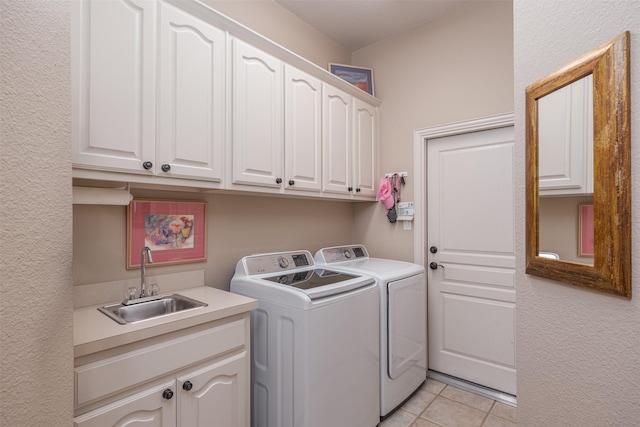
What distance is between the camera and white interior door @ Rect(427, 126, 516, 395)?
8.00 feet

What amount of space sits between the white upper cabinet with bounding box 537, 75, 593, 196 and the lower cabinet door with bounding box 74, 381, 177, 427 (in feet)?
5.36

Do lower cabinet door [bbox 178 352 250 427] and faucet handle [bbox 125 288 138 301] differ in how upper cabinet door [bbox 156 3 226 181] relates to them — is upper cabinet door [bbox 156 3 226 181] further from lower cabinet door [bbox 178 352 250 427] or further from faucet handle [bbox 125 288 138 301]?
lower cabinet door [bbox 178 352 250 427]

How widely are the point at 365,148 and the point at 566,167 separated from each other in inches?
76.1

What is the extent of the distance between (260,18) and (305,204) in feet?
4.79

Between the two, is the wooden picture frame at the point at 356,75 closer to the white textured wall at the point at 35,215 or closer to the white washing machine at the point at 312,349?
the white washing machine at the point at 312,349

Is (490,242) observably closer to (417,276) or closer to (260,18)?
(417,276)

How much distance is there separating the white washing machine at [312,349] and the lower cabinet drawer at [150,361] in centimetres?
25

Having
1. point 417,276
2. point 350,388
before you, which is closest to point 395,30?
point 417,276

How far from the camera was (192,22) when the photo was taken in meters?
1.66

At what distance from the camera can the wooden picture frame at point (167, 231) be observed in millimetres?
1771

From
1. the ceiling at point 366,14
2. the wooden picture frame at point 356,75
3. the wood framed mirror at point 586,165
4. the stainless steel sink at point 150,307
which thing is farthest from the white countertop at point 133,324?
the ceiling at point 366,14

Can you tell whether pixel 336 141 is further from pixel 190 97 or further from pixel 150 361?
pixel 150 361

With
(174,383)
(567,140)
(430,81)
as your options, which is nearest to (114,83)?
(174,383)

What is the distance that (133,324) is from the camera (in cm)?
129
